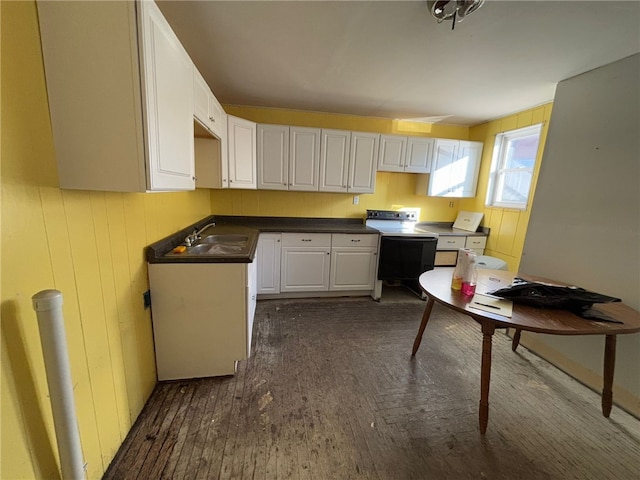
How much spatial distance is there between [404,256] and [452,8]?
7.54ft

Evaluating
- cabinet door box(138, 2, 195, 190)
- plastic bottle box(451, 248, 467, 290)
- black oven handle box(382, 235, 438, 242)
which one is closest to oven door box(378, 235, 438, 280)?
black oven handle box(382, 235, 438, 242)

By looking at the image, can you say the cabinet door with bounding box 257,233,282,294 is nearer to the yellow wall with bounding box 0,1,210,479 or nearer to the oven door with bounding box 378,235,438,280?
the oven door with bounding box 378,235,438,280

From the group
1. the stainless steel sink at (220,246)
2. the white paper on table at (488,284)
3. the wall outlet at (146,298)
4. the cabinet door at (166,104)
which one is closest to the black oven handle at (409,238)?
the white paper on table at (488,284)

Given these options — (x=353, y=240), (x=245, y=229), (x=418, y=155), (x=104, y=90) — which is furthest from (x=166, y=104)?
(x=418, y=155)

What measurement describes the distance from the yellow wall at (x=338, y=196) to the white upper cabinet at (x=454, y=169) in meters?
0.29

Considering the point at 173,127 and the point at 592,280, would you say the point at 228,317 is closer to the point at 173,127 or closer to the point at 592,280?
the point at 173,127

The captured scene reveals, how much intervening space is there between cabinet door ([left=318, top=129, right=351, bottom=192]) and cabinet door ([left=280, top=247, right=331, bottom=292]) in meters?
0.80

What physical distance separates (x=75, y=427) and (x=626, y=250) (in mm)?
3016

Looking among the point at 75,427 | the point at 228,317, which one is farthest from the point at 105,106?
the point at 228,317

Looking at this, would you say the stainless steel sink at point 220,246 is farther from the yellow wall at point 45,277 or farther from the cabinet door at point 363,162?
the cabinet door at point 363,162

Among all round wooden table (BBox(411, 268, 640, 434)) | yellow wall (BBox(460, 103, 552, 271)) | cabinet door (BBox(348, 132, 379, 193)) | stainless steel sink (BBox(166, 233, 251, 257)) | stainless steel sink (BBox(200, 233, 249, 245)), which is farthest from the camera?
cabinet door (BBox(348, 132, 379, 193))

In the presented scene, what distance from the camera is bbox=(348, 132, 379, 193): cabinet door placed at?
3.16 meters

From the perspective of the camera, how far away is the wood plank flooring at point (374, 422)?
128cm

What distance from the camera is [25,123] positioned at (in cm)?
81
